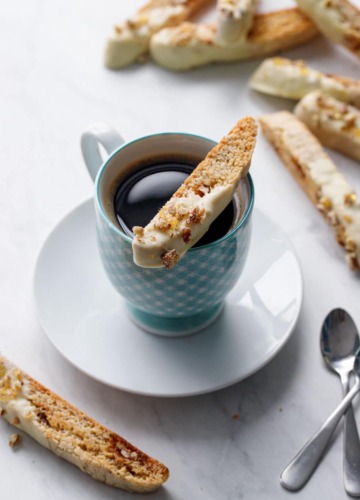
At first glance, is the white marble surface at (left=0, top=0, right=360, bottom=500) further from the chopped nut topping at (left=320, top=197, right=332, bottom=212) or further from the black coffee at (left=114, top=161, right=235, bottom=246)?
the black coffee at (left=114, top=161, right=235, bottom=246)

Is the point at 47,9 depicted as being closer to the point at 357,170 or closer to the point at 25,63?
the point at 25,63

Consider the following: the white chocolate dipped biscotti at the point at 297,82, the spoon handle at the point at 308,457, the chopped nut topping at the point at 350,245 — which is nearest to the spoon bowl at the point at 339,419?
the spoon handle at the point at 308,457

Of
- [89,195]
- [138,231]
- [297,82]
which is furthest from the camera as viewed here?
[297,82]

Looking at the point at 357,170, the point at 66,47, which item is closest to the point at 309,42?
the point at 357,170

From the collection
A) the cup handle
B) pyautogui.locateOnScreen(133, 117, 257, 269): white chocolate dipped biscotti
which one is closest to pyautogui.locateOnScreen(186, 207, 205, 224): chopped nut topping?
pyautogui.locateOnScreen(133, 117, 257, 269): white chocolate dipped biscotti

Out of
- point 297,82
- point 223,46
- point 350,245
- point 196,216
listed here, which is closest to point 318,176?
point 350,245

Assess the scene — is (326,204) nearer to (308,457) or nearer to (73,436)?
(308,457)
